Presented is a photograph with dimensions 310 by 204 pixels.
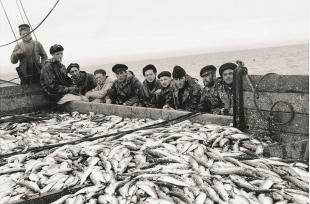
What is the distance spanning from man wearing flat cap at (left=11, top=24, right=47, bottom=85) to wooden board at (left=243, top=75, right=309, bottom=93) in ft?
27.7

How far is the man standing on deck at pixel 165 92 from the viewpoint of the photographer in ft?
29.4

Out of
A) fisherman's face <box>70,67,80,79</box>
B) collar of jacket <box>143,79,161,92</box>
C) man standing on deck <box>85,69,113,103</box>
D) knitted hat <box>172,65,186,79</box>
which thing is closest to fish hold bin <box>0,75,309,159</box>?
knitted hat <box>172,65,186,79</box>

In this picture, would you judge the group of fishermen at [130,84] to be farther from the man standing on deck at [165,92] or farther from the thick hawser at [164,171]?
the thick hawser at [164,171]

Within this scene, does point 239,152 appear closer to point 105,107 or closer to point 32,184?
point 32,184

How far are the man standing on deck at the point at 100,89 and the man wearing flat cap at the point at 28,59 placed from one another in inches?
92.2

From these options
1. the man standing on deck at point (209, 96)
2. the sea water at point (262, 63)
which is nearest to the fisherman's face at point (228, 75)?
the man standing on deck at point (209, 96)

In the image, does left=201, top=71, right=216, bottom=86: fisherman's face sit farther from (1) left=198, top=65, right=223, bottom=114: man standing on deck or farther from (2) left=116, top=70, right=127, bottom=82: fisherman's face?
(2) left=116, top=70, right=127, bottom=82: fisherman's face

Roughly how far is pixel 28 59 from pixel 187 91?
20.7 ft

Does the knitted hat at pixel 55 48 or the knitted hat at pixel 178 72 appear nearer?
the knitted hat at pixel 178 72

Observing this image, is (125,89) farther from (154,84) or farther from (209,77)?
(209,77)

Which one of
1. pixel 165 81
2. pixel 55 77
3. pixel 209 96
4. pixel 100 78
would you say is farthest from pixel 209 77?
pixel 55 77

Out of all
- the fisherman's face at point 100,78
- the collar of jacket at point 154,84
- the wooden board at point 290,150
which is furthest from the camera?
the fisherman's face at point 100,78

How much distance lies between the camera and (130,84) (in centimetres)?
1020

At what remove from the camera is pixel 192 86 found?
8.58 meters
